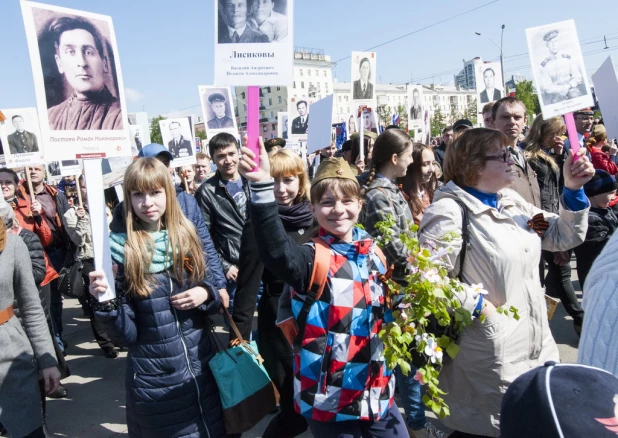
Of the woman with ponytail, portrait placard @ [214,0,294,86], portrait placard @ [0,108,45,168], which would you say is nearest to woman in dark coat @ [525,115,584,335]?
the woman with ponytail

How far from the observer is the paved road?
3918mm

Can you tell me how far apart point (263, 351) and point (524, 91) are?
36.1 m

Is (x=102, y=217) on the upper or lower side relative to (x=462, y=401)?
upper

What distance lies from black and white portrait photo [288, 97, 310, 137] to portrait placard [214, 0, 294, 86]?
28.2 feet

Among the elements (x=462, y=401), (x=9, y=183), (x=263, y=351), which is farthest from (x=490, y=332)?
(x=9, y=183)

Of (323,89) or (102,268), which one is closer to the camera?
(102,268)

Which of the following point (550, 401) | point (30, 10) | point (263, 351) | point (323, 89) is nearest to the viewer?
point (550, 401)

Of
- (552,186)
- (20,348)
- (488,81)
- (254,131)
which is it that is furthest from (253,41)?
(488,81)

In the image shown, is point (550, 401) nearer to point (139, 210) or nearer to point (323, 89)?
point (139, 210)

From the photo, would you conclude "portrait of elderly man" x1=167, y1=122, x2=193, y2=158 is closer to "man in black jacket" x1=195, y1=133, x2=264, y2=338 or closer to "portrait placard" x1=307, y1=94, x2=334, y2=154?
"portrait placard" x1=307, y1=94, x2=334, y2=154

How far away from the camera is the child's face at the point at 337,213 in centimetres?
227

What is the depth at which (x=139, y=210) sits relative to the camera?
2.64 meters

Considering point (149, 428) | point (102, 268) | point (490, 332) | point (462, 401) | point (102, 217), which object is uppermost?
point (102, 217)

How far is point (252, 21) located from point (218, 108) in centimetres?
588
